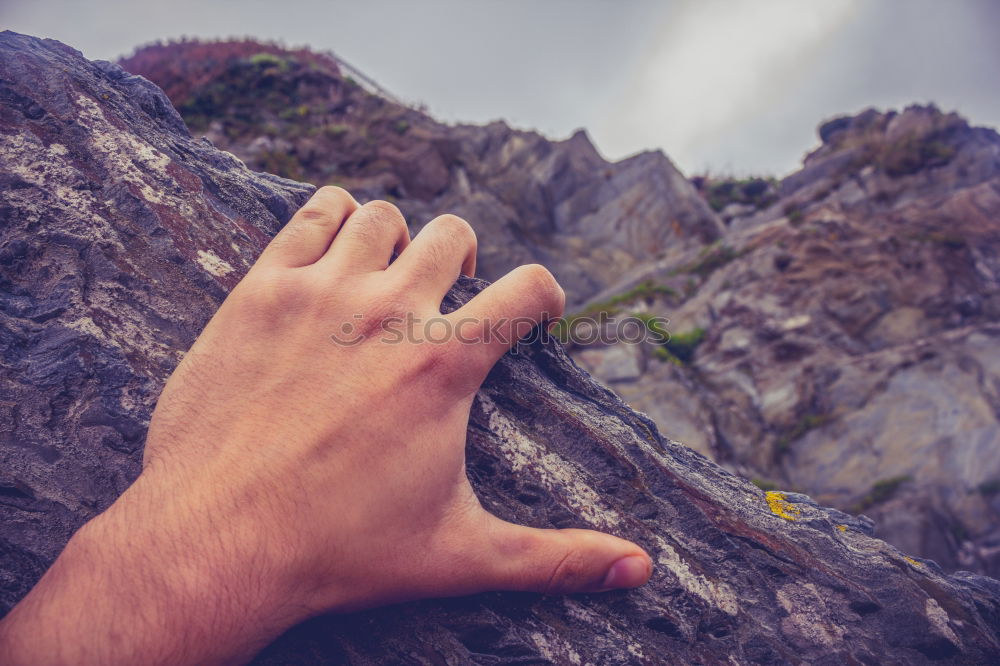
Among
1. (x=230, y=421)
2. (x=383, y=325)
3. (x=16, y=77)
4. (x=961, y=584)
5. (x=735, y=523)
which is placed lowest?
(x=961, y=584)

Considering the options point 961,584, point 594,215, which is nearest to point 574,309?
point 594,215

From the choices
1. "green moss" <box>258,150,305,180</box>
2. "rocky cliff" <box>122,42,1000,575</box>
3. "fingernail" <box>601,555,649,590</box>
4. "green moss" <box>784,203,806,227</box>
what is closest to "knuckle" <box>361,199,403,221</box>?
"fingernail" <box>601,555,649,590</box>

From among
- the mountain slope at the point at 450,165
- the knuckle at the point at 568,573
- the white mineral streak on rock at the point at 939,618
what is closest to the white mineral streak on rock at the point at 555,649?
the knuckle at the point at 568,573

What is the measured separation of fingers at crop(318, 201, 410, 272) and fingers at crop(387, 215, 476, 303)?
0.11m

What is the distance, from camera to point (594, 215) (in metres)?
19.7

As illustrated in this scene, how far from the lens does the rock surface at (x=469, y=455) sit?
2188 mm

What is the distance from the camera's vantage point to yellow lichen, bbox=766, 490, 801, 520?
317 centimetres

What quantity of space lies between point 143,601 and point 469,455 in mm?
1366

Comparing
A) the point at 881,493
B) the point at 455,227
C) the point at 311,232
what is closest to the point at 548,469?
the point at 455,227

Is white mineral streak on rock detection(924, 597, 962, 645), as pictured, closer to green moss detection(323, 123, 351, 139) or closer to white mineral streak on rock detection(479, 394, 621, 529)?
white mineral streak on rock detection(479, 394, 621, 529)

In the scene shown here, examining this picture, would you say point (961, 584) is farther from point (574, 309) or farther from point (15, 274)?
point (574, 309)

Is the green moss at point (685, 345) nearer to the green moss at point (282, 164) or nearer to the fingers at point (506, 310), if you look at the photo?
the fingers at point (506, 310)

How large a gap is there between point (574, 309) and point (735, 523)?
44.0ft

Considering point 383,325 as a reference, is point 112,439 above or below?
below
